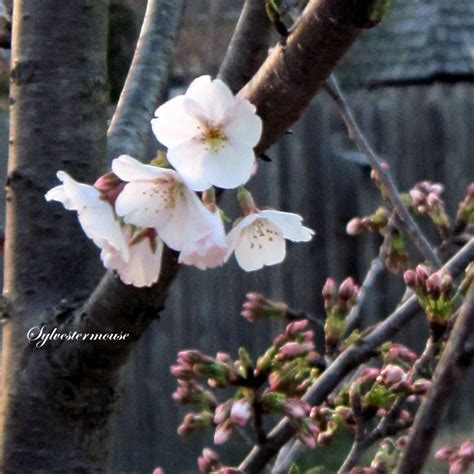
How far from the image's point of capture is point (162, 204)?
0.89 metres

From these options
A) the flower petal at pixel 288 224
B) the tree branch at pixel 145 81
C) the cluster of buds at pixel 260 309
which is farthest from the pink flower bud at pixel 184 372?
the flower petal at pixel 288 224

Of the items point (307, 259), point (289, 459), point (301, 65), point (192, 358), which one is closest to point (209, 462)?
point (289, 459)

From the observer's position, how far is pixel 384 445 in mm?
1571

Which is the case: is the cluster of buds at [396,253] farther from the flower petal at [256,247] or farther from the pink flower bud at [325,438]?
the flower petal at [256,247]

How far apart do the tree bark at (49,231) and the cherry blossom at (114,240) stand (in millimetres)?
300

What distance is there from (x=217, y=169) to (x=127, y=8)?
6.89 metres

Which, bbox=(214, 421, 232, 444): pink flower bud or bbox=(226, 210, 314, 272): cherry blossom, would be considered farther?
bbox=(214, 421, 232, 444): pink flower bud

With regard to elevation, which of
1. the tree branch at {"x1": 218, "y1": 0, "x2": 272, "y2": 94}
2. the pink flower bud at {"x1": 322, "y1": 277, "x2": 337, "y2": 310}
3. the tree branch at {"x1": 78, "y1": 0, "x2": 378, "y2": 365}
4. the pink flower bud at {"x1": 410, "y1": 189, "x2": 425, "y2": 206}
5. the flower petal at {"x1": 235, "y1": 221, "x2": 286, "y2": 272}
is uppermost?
the tree branch at {"x1": 78, "y1": 0, "x2": 378, "y2": 365}

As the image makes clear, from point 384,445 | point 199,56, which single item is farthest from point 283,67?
point 199,56

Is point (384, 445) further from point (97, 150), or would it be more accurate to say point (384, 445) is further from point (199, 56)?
point (199, 56)

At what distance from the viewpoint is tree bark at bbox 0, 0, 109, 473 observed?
1224mm

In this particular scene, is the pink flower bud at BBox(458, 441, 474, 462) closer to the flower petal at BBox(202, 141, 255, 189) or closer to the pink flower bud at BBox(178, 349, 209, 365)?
the pink flower bud at BBox(178, 349, 209, 365)

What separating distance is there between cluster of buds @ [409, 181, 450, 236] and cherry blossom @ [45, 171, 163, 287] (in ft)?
3.75

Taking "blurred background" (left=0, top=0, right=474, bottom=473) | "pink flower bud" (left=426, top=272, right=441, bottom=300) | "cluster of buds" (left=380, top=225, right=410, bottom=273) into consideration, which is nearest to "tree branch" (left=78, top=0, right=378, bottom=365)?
"pink flower bud" (left=426, top=272, right=441, bottom=300)
